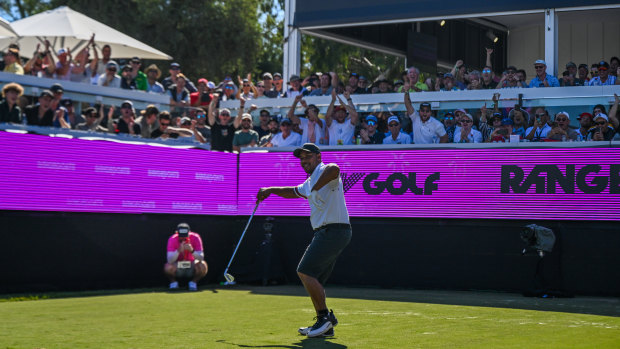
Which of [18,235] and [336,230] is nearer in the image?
[336,230]

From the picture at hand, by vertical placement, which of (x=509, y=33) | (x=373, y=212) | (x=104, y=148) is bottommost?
Result: (x=373, y=212)

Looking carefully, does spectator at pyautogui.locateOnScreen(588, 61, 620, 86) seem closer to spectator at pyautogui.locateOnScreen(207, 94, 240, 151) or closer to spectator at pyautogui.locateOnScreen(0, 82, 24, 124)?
spectator at pyautogui.locateOnScreen(207, 94, 240, 151)

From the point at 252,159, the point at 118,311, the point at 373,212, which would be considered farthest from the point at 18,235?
the point at 373,212

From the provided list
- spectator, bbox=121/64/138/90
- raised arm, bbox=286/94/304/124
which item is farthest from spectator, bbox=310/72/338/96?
spectator, bbox=121/64/138/90

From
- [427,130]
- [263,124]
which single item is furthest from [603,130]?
[263,124]

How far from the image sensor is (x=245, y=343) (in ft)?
30.2

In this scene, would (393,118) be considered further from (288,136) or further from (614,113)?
(614,113)

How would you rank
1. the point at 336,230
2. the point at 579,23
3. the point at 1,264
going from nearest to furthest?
the point at 336,230 < the point at 1,264 < the point at 579,23

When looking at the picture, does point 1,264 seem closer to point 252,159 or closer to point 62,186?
point 62,186

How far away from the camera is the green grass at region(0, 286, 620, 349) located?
30.4 feet

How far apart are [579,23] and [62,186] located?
15.1m

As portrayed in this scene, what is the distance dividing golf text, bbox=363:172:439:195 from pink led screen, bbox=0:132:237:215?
118 inches

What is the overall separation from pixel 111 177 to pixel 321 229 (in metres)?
7.56

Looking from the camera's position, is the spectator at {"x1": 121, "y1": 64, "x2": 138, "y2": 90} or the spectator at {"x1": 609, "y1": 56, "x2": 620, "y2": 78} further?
the spectator at {"x1": 121, "y1": 64, "x2": 138, "y2": 90}
